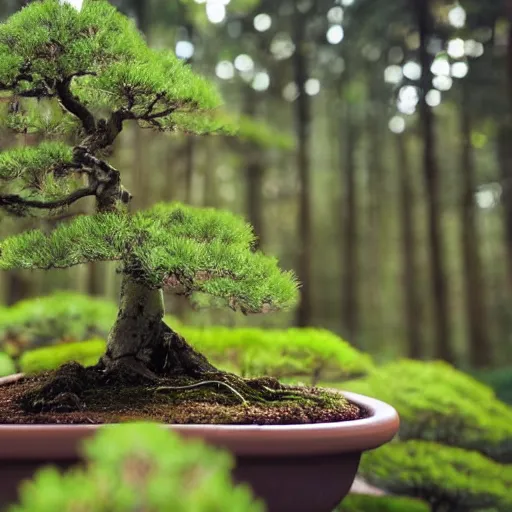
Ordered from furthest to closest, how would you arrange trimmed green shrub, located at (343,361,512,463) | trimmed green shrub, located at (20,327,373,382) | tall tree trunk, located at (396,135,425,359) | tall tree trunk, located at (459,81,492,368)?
tall tree trunk, located at (396,135,425,359)
tall tree trunk, located at (459,81,492,368)
trimmed green shrub, located at (343,361,512,463)
trimmed green shrub, located at (20,327,373,382)

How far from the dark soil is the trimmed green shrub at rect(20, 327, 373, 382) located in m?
0.47

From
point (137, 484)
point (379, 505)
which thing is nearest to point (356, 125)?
point (379, 505)

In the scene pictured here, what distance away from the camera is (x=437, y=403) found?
2521 millimetres

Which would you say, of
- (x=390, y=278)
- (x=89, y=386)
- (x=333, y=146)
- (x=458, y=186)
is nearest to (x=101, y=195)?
(x=89, y=386)

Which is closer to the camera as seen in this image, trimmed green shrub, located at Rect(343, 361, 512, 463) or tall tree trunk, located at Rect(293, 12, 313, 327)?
trimmed green shrub, located at Rect(343, 361, 512, 463)

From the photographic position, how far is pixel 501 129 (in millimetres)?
6082

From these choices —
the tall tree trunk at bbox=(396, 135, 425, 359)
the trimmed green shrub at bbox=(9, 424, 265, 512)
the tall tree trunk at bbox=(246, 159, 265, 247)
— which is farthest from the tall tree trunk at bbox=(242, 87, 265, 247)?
the trimmed green shrub at bbox=(9, 424, 265, 512)

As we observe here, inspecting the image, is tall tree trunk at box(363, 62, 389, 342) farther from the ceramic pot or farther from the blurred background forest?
the ceramic pot

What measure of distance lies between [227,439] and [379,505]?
1.36 meters

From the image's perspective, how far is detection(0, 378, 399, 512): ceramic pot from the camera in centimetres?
110

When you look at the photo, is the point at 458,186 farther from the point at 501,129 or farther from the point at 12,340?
the point at 12,340

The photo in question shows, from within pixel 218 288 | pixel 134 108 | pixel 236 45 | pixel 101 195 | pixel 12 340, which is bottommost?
pixel 12 340

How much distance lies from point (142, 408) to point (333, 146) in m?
7.66

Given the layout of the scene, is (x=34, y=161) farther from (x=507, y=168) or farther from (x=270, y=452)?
(x=507, y=168)
